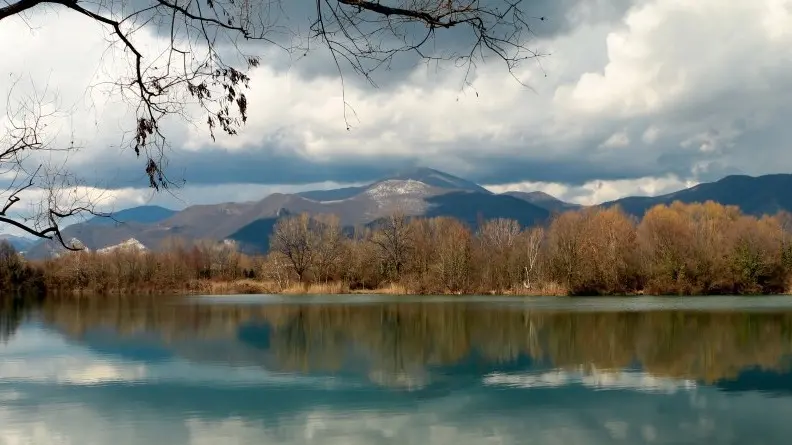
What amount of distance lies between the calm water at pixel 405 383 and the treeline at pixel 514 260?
27927 mm

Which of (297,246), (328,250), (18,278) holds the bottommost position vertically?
(18,278)

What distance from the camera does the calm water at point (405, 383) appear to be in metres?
10.9

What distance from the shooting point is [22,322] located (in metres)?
33.7

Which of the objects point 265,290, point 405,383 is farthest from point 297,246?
point 405,383

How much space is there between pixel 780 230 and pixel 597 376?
58.8 m

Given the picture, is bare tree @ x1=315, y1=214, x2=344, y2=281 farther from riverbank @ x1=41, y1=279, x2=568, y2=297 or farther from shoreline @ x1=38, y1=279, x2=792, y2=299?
shoreline @ x1=38, y1=279, x2=792, y2=299

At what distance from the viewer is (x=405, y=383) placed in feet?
50.2

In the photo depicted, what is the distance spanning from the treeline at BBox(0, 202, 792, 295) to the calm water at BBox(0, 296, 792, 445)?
2793cm

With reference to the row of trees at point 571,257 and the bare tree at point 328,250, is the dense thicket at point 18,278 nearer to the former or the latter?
the row of trees at point 571,257

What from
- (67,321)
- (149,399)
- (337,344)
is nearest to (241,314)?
(67,321)

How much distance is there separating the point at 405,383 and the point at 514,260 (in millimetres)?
47649

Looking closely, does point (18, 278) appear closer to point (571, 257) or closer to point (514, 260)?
point (514, 260)

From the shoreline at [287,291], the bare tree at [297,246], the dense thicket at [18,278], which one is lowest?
the shoreline at [287,291]

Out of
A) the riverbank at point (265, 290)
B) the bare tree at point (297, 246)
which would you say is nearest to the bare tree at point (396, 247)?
the riverbank at point (265, 290)
